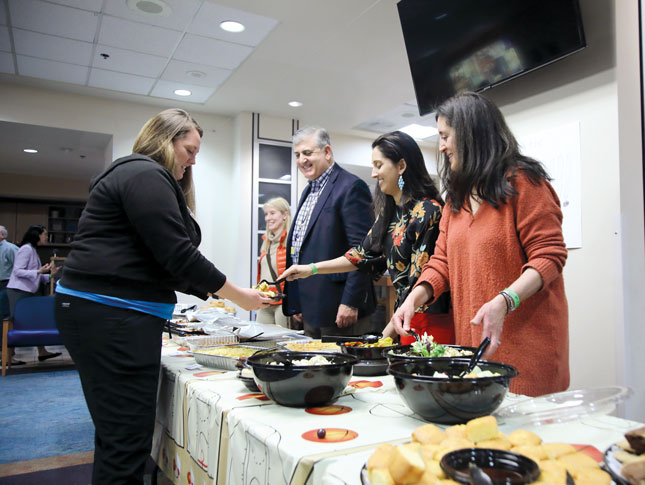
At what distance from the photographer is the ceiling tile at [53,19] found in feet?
11.6

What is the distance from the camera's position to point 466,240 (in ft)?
4.42

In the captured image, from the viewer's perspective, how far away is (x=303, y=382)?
887 millimetres

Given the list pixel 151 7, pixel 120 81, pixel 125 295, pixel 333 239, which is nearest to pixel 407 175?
pixel 333 239

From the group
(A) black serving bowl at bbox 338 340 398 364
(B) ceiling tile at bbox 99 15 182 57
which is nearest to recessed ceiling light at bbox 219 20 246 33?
(B) ceiling tile at bbox 99 15 182 57

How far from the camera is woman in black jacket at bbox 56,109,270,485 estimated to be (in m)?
1.20

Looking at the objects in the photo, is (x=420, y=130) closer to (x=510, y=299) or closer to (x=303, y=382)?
(x=510, y=299)

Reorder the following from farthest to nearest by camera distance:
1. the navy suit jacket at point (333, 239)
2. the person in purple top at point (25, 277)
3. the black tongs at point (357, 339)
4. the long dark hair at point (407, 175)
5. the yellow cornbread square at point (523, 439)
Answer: the person in purple top at point (25, 277) < the navy suit jacket at point (333, 239) < the long dark hair at point (407, 175) < the black tongs at point (357, 339) < the yellow cornbread square at point (523, 439)

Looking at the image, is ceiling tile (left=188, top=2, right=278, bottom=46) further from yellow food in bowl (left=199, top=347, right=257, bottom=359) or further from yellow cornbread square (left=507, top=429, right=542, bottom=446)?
yellow cornbread square (left=507, top=429, right=542, bottom=446)

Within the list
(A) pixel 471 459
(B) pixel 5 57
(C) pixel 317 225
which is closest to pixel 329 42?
(C) pixel 317 225

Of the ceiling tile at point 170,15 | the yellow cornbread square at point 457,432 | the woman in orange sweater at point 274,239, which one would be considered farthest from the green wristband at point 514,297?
the ceiling tile at point 170,15

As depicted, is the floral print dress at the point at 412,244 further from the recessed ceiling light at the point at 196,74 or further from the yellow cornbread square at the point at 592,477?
the recessed ceiling light at the point at 196,74

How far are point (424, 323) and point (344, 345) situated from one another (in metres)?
0.39

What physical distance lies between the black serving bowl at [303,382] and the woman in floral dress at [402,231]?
25.3 inches

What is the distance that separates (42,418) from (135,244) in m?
2.81
